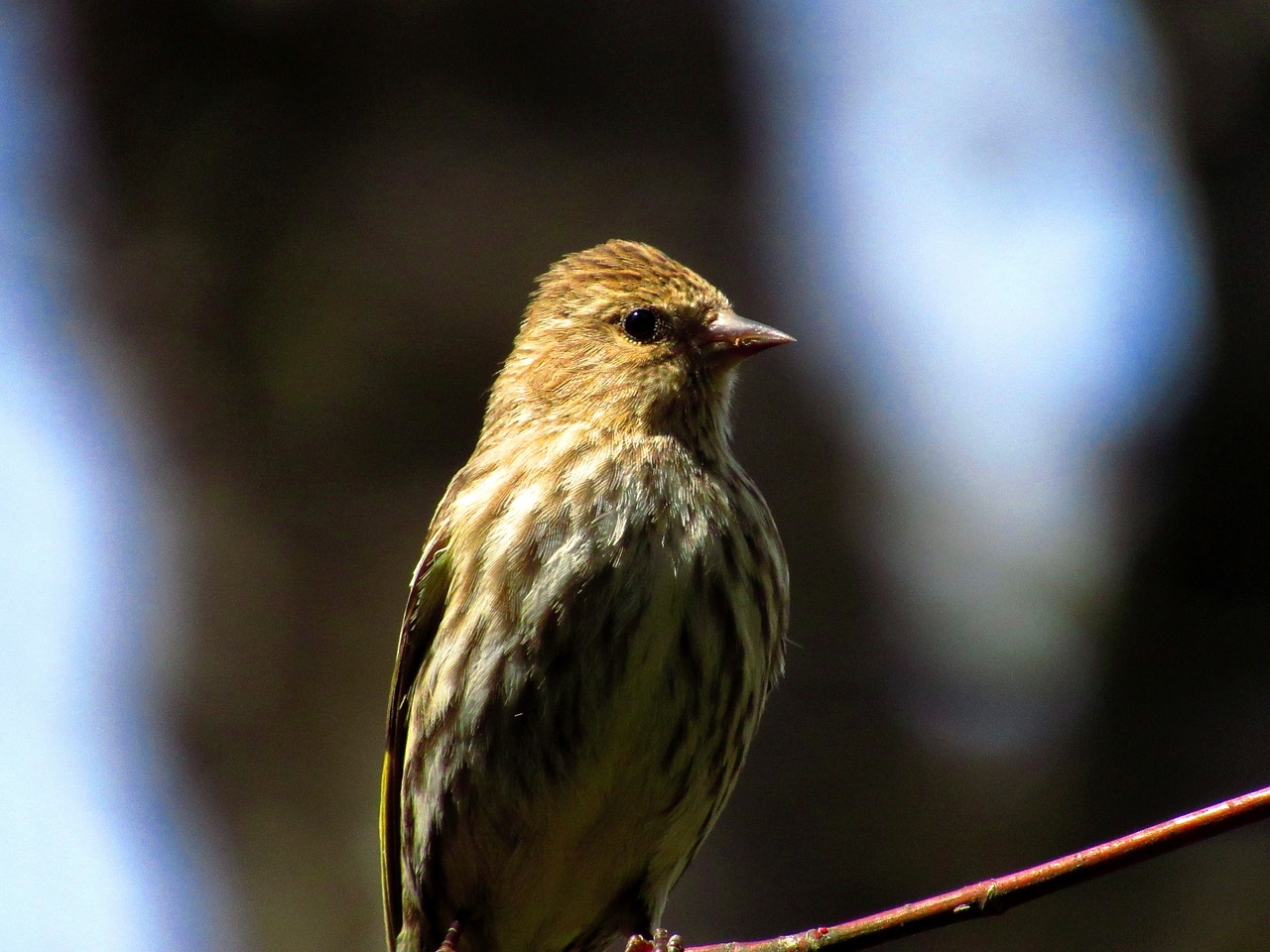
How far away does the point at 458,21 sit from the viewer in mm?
6508

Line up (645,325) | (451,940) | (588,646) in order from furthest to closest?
(645,325), (451,940), (588,646)

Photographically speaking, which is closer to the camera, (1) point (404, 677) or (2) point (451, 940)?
(2) point (451, 940)

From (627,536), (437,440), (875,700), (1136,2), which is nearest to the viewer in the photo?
(627,536)

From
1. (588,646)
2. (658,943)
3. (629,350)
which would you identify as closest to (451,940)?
(658,943)

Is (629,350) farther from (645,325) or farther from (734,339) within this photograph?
(734,339)

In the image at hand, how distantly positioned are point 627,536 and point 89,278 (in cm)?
407

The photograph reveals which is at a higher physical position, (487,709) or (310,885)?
(487,709)

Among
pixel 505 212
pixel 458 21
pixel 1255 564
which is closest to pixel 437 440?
pixel 505 212

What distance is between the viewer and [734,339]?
4.06 meters

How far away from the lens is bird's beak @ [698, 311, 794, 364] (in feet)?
13.2

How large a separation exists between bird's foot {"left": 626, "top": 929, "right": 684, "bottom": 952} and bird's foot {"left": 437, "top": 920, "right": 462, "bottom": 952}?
1.77 feet

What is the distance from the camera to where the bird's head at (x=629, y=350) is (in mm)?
4031

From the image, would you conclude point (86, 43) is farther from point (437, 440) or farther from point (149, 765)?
point (149, 765)

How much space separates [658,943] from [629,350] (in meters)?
1.59
